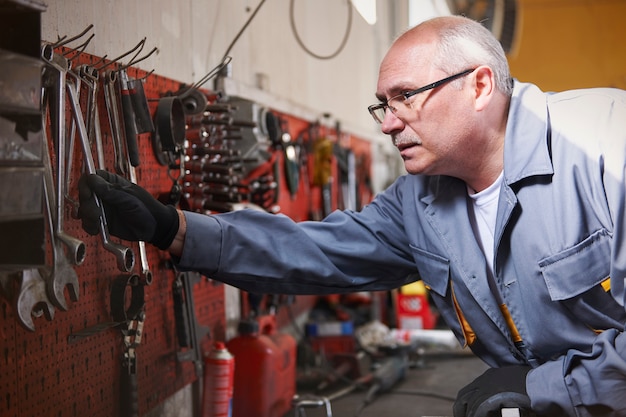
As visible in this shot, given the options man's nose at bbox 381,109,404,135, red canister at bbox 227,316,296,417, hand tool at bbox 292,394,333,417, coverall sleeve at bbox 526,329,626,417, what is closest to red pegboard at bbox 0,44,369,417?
red canister at bbox 227,316,296,417

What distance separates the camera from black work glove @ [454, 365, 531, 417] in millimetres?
1350

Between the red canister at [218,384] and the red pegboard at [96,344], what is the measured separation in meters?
0.07

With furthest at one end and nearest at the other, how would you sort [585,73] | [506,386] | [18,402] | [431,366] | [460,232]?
[585,73]
[431,366]
[460,232]
[506,386]
[18,402]

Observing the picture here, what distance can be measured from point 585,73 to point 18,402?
754 centimetres

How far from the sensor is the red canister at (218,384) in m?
1.76

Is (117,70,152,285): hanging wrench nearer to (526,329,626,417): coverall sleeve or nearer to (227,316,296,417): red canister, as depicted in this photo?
(227,316,296,417): red canister

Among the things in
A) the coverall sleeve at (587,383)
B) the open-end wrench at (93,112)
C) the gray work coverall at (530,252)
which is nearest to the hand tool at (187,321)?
the gray work coverall at (530,252)

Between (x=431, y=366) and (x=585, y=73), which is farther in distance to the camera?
(x=585, y=73)

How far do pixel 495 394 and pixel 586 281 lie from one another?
30 centimetres

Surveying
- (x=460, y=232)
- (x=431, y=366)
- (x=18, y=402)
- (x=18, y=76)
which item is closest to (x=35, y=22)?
(x=18, y=76)

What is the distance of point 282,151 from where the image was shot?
2586mm

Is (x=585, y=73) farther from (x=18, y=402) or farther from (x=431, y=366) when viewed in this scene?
(x=18, y=402)

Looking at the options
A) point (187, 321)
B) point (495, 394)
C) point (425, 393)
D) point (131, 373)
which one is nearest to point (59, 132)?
point (131, 373)

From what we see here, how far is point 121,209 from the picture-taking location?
1271 millimetres
